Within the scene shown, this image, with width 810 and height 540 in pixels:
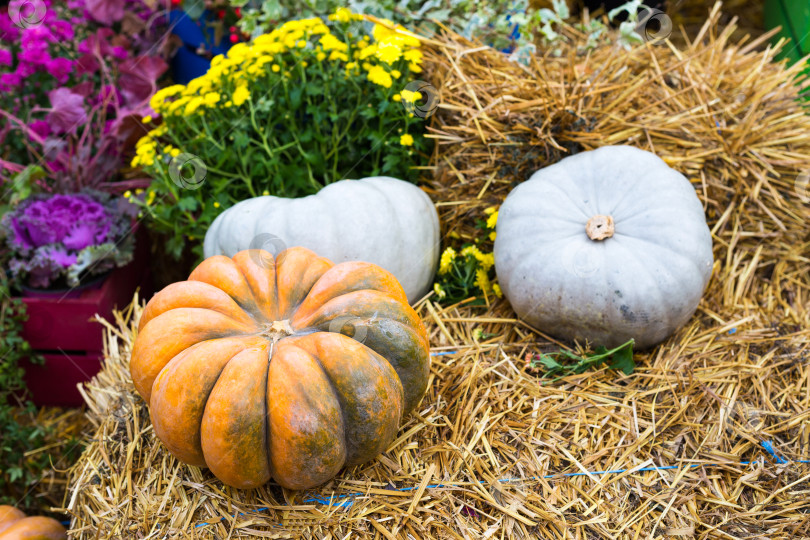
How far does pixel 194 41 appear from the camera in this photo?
3.27 meters

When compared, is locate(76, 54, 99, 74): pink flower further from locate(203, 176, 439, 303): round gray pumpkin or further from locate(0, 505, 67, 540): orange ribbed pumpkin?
locate(0, 505, 67, 540): orange ribbed pumpkin

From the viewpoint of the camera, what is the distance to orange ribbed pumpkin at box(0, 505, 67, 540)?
1887 millimetres

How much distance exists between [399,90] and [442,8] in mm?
745

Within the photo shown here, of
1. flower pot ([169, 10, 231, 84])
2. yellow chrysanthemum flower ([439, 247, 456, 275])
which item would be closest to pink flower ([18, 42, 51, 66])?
flower pot ([169, 10, 231, 84])

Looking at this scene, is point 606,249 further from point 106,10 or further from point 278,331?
point 106,10

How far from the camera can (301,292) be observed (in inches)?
69.1

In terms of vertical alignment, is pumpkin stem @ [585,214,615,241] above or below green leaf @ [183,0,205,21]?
below

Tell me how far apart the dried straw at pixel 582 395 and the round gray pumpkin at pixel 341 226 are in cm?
28

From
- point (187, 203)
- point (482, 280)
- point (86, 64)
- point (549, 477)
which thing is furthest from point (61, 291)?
point (549, 477)

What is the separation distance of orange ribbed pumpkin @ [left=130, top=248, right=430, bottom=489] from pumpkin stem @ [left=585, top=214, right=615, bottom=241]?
2.31ft

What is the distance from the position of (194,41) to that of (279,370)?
8.12 ft

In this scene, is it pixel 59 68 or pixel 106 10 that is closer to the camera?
pixel 59 68

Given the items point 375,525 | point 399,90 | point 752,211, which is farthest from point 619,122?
point 375,525

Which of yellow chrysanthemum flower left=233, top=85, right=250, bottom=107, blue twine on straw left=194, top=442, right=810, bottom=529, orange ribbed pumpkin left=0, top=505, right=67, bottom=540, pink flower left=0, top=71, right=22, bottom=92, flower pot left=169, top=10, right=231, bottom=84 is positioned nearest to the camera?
blue twine on straw left=194, top=442, right=810, bottom=529
